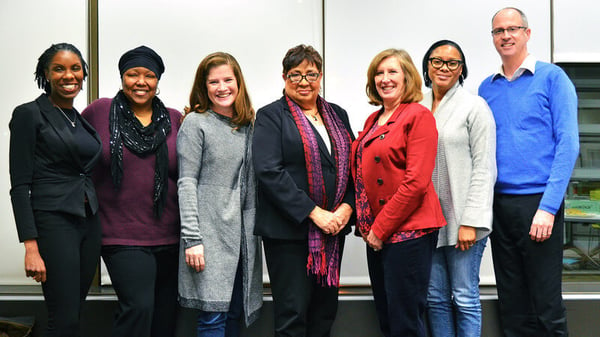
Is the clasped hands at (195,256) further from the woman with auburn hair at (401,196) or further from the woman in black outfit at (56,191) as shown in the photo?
the woman with auburn hair at (401,196)

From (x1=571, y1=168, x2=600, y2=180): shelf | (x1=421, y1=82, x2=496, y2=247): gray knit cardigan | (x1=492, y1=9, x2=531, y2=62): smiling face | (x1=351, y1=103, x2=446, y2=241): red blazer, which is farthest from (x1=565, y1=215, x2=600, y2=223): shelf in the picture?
(x1=351, y1=103, x2=446, y2=241): red blazer

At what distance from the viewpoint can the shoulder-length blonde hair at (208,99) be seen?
250cm

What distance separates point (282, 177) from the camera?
7.57 feet

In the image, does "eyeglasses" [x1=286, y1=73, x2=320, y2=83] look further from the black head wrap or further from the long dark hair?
the long dark hair

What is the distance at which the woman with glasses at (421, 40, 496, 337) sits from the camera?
8.18ft

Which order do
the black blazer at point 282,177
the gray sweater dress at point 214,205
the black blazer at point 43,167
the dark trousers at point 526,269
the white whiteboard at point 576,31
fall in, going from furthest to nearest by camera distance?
the white whiteboard at point 576,31, the dark trousers at point 526,269, the gray sweater dress at point 214,205, the black blazer at point 282,177, the black blazer at point 43,167

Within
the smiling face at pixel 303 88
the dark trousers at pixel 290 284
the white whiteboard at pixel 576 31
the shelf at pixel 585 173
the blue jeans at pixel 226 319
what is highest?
A: the white whiteboard at pixel 576 31

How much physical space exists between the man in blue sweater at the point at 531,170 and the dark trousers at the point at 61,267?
6.98 ft

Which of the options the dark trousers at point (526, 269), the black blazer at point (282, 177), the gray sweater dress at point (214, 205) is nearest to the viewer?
the black blazer at point (282, 177)

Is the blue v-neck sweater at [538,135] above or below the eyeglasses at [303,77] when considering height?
below

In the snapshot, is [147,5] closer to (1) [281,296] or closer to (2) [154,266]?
(2) [154,266]

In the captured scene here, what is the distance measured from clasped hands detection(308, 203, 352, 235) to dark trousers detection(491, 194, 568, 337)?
889 mm

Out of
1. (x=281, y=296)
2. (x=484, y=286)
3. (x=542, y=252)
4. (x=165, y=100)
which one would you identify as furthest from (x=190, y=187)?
(x=484, y=286)

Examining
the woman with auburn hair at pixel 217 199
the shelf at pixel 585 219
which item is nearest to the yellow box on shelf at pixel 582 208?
the shelf at pixel 585 219
